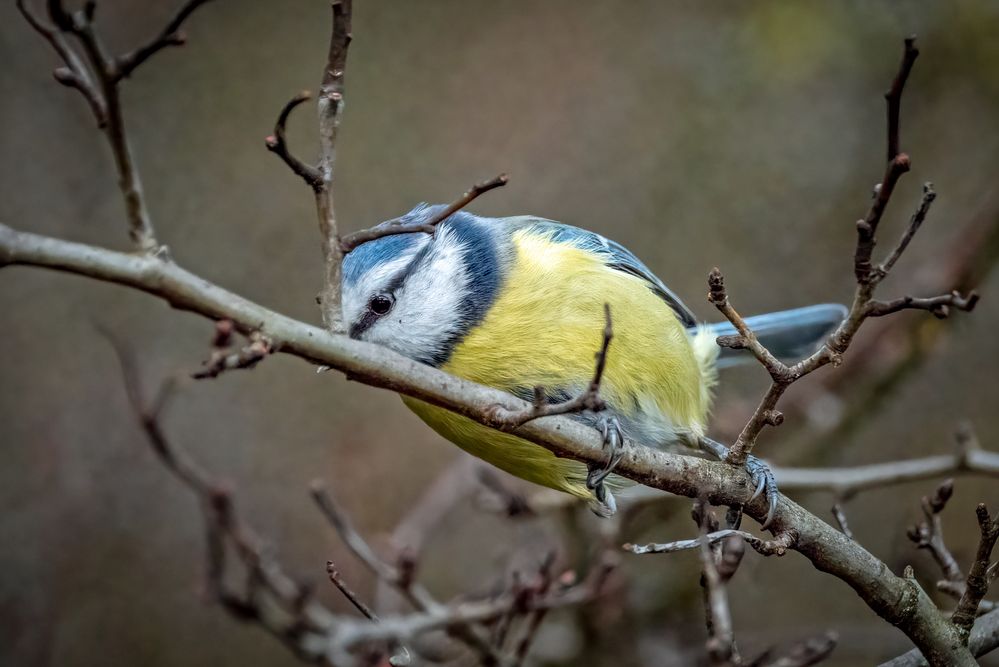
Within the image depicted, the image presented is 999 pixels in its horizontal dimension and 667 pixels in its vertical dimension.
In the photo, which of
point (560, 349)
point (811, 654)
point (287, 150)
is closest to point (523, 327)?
point (560, 349)

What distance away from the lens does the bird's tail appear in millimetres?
2197

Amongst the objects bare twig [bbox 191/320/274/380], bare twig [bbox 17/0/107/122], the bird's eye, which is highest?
bare twig [bbox 17/0/107/122]

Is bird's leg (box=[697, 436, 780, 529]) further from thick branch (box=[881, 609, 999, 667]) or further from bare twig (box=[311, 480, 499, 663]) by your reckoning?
bare twig (box=[311, 480, 499, 663])

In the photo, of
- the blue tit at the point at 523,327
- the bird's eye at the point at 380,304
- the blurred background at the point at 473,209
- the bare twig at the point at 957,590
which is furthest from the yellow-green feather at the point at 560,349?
the blurred background at the point at 473,209

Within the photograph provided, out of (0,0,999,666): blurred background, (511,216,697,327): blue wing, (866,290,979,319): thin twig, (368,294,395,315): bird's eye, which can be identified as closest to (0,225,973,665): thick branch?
(866,290,979,319): thin twig

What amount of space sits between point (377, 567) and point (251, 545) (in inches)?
9.2

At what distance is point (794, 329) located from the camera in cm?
220

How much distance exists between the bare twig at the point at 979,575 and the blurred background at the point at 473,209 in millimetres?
1144

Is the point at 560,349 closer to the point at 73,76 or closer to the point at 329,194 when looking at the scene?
the point at 329,194

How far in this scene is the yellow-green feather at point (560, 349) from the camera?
1.51 metres

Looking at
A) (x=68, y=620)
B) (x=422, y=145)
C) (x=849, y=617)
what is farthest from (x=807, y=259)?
(x=68, y=620)

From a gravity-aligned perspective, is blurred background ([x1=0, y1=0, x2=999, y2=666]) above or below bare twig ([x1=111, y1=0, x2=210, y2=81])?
below

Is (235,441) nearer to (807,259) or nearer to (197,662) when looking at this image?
(197,662)

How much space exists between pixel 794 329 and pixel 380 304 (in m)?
1.13
